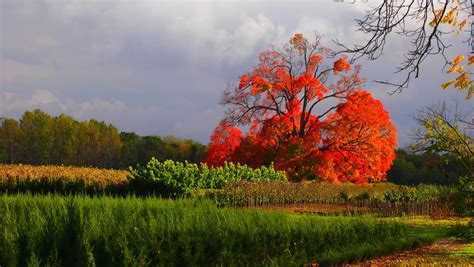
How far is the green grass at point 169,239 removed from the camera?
8031 millimetres

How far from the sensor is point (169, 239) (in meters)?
8.32

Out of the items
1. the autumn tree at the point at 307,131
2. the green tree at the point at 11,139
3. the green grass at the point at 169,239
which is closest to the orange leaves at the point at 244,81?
the autumn tree at the point at 307,131

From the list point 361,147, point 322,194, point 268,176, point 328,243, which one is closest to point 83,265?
point 328,243

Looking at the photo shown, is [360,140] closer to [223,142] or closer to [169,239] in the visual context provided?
[223,142]

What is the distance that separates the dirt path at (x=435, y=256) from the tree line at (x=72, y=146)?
48142 mm

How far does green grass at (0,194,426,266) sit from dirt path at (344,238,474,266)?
300mm

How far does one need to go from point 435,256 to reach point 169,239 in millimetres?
6450

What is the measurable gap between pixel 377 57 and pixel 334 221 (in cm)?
410

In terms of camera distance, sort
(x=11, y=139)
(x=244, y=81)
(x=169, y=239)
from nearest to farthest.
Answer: (x=169, y=239), (x=244, y=81), (x=11, y=139)

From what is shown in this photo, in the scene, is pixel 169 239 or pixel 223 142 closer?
pixel 169 239

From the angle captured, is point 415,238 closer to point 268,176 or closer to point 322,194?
point 322,194

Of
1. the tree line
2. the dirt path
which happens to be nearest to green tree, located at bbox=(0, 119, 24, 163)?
the tree line

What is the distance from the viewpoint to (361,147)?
100.0 feet

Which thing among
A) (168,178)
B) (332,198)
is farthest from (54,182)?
(332,198)
